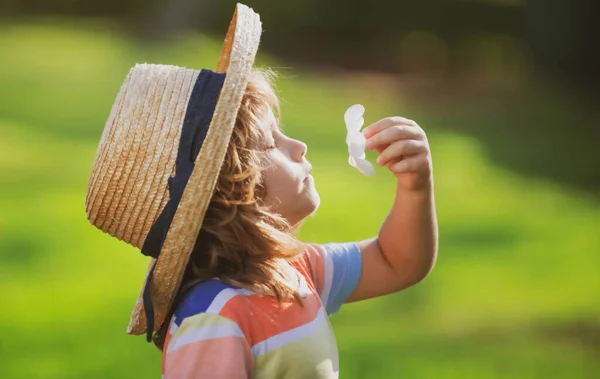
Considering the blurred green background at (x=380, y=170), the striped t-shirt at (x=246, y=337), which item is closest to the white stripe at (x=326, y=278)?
the striped t-shirt at (x=246, y=337)

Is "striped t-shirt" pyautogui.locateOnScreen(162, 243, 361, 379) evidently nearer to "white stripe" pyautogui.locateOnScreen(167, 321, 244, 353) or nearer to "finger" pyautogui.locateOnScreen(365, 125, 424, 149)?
"white stripe" pyautogui.locateOnScreen(167, 321, 244, 353)

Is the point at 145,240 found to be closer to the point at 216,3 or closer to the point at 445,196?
the point at 445,196

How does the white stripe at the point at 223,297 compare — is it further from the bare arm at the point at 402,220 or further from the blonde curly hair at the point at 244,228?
the bare arm at the point at 402,220

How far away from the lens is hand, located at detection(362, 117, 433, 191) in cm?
151

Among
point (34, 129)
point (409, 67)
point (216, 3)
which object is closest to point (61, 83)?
point (34, 129)

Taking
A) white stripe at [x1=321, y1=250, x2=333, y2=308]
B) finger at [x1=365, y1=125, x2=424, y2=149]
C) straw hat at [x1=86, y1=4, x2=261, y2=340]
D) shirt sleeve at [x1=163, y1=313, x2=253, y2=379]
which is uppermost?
finger at [x1=365, y1=125, x2=424, y2=149]

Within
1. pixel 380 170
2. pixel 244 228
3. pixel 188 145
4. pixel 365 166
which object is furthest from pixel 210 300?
pixel 380 170

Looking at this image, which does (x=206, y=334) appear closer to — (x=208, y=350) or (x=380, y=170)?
(x=208, y=350)

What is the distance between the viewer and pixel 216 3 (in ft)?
23.0

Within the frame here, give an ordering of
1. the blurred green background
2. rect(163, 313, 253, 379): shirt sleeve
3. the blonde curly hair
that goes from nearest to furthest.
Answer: rect(163, 313, 253, 379): shirt sleeve < the blonde curly hair < the blurred green background

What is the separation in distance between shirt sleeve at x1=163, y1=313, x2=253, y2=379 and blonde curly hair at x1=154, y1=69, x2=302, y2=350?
3.5 inches

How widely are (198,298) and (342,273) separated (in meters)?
0.37

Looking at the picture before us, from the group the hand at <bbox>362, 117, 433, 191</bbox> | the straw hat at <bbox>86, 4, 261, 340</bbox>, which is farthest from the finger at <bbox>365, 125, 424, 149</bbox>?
the straw hat at <bbox>86, 4, 261, 340</bbox>

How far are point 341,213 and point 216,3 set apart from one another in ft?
11.7
